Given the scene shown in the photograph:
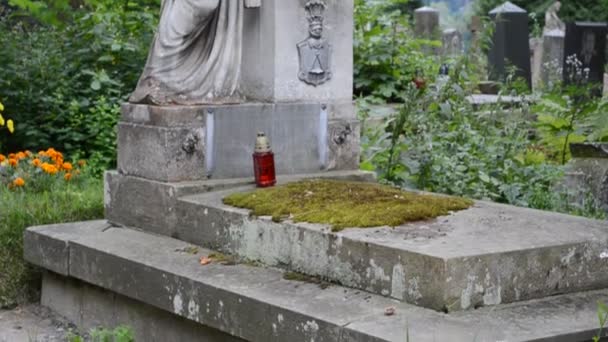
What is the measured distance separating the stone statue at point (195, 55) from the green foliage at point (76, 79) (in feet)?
9.82

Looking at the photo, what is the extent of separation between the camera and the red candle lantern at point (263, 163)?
641cm

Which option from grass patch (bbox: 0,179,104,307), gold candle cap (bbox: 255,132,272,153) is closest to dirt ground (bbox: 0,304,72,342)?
grass patch (bbox: 0,179,104,307)

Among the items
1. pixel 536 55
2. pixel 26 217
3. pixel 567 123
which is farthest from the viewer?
pixel 536 55

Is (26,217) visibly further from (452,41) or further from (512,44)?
(452,41)

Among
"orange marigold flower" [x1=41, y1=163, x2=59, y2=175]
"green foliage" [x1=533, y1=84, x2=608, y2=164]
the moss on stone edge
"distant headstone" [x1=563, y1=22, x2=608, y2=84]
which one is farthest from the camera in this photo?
"distant headstone" [x1=563, y1=22, x2=608, y2=84]

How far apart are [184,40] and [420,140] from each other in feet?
7.30

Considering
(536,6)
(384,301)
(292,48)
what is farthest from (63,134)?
(536,6)

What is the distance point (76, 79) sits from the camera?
10.3m

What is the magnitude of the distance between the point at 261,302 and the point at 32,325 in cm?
200

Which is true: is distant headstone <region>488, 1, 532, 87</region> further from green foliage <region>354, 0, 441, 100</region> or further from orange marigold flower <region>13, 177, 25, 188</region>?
orange marigold flower <region>13, 177, 25, 188</region>

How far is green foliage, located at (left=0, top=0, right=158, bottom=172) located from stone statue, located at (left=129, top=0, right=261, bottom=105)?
2.99 metres

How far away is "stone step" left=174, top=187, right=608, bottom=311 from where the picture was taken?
482 cm

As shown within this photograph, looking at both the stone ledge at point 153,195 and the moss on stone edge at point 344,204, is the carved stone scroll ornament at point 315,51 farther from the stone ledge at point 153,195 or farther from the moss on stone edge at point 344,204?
the moss on stone edge at point 344,204

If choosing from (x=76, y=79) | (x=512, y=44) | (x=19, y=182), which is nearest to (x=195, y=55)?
(x=19, y=182)
